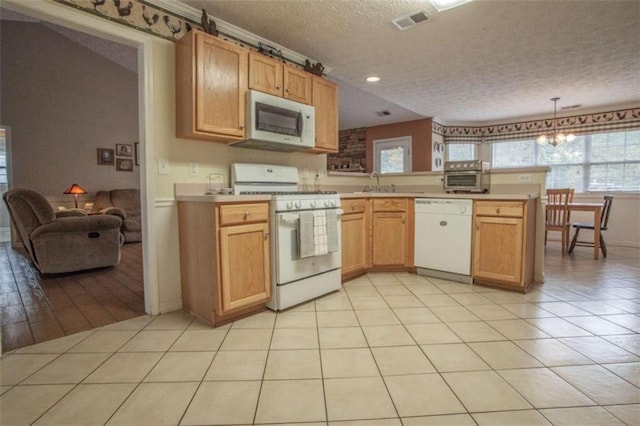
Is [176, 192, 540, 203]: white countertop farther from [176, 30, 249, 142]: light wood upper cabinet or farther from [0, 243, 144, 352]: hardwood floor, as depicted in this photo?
[0, 243, 144, 352]: hardwood floor

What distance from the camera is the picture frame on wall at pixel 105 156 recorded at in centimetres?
596

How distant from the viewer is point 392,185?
4.15 metres

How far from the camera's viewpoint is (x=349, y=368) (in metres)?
1.67

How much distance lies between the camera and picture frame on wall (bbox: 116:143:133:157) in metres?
6.17

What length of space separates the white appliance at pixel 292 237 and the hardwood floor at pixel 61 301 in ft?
3.64

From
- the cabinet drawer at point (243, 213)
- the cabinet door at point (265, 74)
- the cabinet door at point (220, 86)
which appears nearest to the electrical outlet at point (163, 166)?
the cabinet door at point (220, 86)

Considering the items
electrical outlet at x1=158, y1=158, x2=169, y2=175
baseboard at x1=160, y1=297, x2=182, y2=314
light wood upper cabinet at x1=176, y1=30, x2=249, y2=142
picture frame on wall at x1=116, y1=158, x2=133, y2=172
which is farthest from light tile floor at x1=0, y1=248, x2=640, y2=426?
picture frame on wall at x1=116, y1=158, x2=133, y2=172

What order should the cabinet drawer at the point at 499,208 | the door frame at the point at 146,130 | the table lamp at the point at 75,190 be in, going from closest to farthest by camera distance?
the door frame at the point at 146,130 < the cabinet drawer at the point at 499,208 < the table lamp at the point at 75,190

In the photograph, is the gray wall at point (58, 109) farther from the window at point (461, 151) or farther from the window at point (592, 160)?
the window at point (592, 160)

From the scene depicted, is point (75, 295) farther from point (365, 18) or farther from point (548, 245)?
point (548, 245)

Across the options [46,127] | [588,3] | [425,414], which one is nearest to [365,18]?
[588,3]

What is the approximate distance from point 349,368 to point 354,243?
1678 mm

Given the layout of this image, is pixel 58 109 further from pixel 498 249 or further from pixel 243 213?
pixel 498 249

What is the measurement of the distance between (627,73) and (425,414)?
15.5 ft
